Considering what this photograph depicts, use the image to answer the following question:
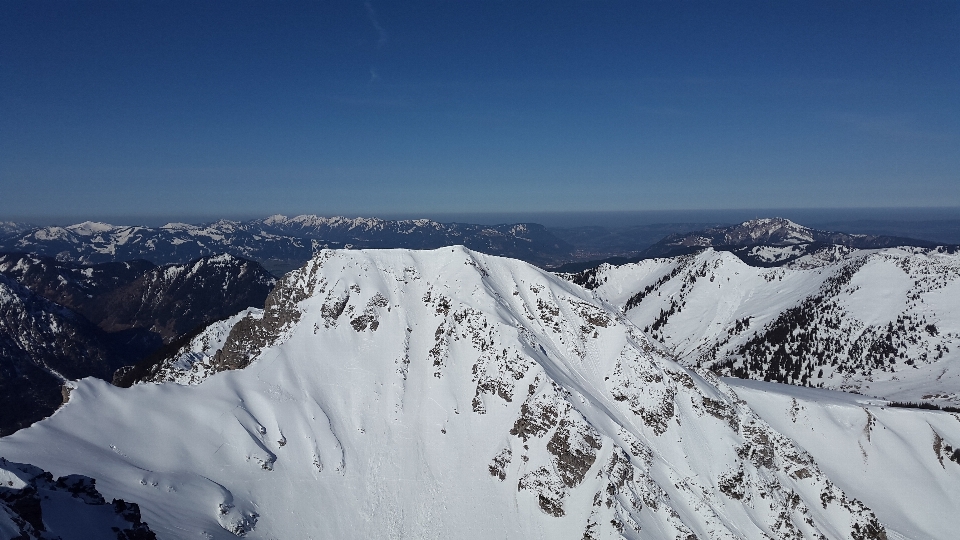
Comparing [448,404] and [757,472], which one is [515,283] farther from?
[757,472]

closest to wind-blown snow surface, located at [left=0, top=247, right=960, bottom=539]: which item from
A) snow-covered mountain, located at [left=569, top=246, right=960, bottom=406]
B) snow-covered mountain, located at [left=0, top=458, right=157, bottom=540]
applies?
snow-covered mountain, located at [left=0, top=458, right=157, bottom=540]

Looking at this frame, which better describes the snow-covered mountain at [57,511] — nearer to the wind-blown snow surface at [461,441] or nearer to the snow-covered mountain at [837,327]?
the wind-blown snow surface at [461,441]

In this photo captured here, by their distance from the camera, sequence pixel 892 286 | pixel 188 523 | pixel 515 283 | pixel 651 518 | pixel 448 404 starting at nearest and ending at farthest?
1. pixel 188 523
2. pixel 651 518
3. pixel 448 404
4. pixel 515 283
5. pixel 892 286

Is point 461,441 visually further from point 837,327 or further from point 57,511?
point 837,327

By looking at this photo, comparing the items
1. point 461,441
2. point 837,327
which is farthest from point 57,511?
point 837,327

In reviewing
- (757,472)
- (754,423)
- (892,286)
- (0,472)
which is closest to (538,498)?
(757,472)

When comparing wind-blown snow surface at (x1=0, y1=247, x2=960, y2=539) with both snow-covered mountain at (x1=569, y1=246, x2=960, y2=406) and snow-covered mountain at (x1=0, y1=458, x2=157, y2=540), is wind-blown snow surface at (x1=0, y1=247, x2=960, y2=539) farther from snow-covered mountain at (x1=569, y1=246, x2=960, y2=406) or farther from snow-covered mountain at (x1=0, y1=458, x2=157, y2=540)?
snow-covered mountain at (x1=569, y1=246, x2=960, y2=406)

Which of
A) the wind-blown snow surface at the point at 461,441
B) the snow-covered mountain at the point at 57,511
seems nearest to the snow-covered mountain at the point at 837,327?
the wind-blown snow surface at the point at 461,441
